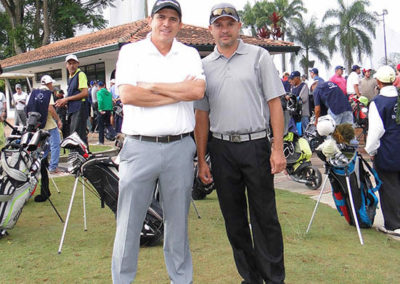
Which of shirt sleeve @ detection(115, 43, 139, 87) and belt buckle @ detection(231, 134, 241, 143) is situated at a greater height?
shirt sleeve @ detection(115, 43, 139, 87)

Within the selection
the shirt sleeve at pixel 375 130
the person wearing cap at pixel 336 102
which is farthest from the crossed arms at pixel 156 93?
the person wearing cap at pixel 336 102

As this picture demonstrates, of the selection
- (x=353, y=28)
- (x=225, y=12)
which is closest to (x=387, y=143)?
(x=225, y=12)

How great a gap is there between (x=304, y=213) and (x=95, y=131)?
16.7 m

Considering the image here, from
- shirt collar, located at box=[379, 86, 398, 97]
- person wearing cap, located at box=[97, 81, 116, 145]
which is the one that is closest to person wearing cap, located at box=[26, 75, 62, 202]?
shirt collar, located at box=[379, 86, 398, 97]

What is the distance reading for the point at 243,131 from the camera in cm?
361

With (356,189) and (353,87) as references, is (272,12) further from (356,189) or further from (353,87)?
(356,189)

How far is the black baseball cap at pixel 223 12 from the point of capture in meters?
3.54

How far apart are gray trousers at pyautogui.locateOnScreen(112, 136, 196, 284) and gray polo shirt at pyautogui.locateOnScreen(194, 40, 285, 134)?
0.37m

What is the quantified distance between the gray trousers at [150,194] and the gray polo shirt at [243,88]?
366 millimetres

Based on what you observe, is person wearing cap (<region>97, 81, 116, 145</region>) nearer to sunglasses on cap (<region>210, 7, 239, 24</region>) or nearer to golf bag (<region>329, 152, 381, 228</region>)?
golf bag (<region>329, 152, 381, 228</region>)

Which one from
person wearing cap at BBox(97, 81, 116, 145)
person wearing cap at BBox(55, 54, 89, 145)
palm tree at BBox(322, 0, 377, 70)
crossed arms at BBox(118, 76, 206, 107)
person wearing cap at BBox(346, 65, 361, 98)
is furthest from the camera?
palm tree at BBox(322, 0, 377, 70)

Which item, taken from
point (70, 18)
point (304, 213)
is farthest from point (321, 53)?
point (304, 213)

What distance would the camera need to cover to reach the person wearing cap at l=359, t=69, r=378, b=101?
45.5ft

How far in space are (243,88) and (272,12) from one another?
177ft
